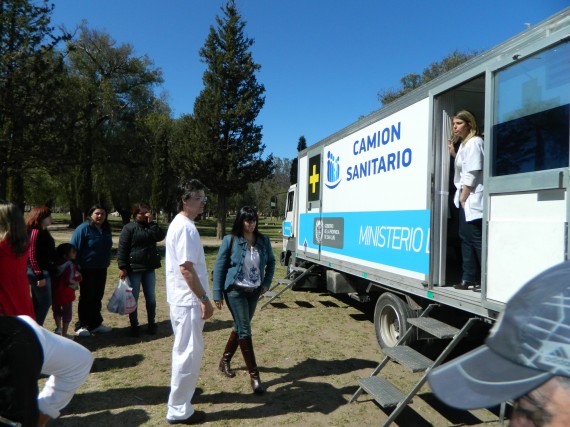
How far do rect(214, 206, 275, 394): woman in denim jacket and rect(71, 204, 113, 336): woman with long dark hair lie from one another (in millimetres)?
2027

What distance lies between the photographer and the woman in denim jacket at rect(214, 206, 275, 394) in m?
4.01

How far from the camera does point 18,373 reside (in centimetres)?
175

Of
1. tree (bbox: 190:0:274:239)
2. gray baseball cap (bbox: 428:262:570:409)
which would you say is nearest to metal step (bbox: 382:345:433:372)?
gray baseball cap (bbox: 428:262:570:409)

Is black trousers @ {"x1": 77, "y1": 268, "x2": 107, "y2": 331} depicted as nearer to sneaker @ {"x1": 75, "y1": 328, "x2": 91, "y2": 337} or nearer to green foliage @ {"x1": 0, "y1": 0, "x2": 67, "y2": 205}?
sneaker @ {"x1": 75, "y1": 328, "x2": 91, "y2": 337}

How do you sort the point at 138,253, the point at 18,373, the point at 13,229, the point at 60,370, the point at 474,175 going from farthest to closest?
the point at 138,253 → the point at 474,175 → the point at 13,229 → the point at 60,370 → the point at 18,373

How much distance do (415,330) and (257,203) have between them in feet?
216

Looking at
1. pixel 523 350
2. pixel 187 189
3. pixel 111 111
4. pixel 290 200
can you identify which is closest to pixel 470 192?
pixel 187 189

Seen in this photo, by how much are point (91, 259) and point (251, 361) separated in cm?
268

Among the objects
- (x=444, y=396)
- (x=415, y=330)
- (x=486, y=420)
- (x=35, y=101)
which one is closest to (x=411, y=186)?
(x=415, y=330)

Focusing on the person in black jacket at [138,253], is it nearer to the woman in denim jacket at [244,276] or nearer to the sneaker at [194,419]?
the woman in denim jacket at [244,276]

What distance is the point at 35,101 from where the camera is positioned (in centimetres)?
1354

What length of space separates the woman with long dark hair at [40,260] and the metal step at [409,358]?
142 inches

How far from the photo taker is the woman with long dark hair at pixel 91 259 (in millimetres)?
5383

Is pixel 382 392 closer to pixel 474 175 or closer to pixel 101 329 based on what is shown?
pixel 474 175
